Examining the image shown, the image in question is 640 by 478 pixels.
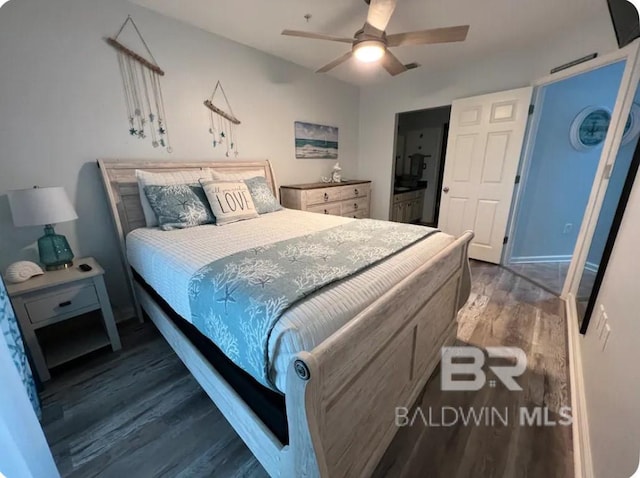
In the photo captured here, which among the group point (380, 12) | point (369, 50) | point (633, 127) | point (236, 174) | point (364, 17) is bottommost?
point (236, 174)

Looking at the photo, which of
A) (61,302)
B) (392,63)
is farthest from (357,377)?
(392,63)

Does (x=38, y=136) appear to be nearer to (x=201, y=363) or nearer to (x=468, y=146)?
(x=201, y=363)

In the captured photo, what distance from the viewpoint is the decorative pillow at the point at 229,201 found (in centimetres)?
212

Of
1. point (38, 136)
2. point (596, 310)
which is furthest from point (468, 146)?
point (38, 136)

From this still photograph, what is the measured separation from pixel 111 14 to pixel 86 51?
36cm

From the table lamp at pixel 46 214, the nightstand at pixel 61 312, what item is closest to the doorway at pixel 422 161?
the nightstand at pixel 61 312

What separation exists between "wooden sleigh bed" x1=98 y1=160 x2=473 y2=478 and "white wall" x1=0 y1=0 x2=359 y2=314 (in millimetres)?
1023

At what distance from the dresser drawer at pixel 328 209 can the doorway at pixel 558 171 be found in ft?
7.01

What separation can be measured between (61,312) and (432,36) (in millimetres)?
3013

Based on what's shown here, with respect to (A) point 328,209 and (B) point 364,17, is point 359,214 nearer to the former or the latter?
(A) point 328,209

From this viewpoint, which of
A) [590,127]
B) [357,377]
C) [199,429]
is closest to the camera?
[357,377]

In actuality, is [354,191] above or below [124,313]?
above

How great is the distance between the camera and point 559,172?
3.11 m

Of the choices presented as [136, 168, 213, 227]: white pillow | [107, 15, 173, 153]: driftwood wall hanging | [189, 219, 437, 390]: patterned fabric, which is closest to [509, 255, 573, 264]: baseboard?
[189, 219, 437, 390]: patterned fabric
